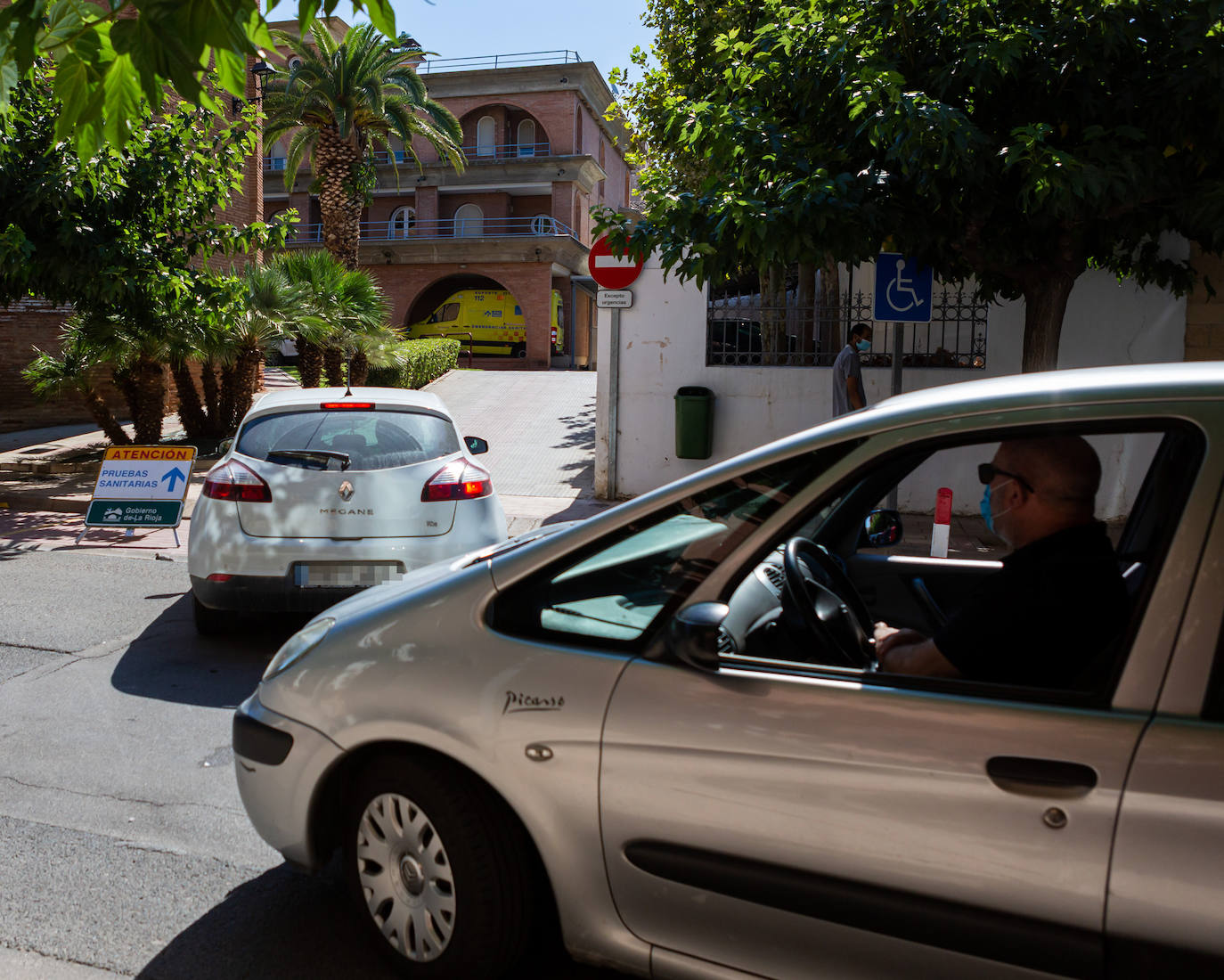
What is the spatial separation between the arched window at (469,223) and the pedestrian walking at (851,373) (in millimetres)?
32648

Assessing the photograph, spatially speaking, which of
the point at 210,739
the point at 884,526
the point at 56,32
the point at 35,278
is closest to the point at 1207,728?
the point at 884,526

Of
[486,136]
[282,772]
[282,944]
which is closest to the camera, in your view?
[282,772]

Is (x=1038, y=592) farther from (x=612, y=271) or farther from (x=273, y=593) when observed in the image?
(x=612, y=271)

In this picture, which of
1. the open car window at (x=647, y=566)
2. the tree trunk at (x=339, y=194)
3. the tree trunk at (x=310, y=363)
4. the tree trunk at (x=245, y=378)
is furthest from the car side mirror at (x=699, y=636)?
the tree trunk at (x=339, y=194)

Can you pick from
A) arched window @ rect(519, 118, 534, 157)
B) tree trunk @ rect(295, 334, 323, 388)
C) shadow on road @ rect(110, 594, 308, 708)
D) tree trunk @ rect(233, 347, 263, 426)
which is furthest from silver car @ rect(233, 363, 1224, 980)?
arched window @ rect(519, 118, 534, 157)

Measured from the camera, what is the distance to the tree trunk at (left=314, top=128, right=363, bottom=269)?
79.7 feet

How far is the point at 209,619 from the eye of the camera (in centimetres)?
625

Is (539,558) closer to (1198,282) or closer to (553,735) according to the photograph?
(553,735)

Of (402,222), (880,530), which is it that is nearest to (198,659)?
(880,530)

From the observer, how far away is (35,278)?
38.2 feet

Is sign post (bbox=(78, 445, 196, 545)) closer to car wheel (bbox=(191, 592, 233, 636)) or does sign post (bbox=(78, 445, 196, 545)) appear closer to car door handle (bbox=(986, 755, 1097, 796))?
car wheel (bbox=(191, 592, 233, 636))

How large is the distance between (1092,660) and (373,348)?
17345 mm

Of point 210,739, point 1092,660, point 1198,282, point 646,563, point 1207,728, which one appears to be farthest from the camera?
point 1198,282

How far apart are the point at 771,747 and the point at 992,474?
0.87 m
